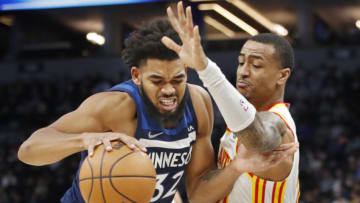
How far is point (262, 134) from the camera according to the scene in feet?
8.13

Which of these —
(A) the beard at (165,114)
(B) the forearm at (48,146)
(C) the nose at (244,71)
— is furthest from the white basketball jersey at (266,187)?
(B) the forearm at (48,146)

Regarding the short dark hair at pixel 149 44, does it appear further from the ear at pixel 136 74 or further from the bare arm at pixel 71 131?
the bare arm at pixel 71 131

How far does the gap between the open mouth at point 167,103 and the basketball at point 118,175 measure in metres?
0.49

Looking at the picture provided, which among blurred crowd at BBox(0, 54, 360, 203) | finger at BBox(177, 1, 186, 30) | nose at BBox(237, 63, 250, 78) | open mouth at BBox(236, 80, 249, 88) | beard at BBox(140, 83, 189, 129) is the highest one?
finger at BBox(177, 1, 186, 30)

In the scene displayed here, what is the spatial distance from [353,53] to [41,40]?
10.9 m

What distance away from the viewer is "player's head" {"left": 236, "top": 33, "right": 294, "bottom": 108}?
3111 millimetres

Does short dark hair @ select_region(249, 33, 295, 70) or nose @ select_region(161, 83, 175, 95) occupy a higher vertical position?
short dark hair @ select_region(249, 33, 295, 70)

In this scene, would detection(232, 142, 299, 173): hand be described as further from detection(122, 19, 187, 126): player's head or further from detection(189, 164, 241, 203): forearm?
detection(122, 19, 187, 126): player's head

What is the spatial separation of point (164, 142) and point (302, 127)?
9.32m

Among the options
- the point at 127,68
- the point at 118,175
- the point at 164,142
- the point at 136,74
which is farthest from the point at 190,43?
the point at 127,68

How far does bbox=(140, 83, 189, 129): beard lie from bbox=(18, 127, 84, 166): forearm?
1.78 feet

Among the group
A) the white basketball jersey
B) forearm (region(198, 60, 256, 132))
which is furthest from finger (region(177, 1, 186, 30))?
the white basketball jersey

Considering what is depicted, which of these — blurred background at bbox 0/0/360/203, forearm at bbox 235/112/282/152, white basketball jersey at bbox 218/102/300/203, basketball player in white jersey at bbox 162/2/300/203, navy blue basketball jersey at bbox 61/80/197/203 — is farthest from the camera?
blurred background at bbox 0/0/360/203

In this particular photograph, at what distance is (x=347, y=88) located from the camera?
42.0 ft
